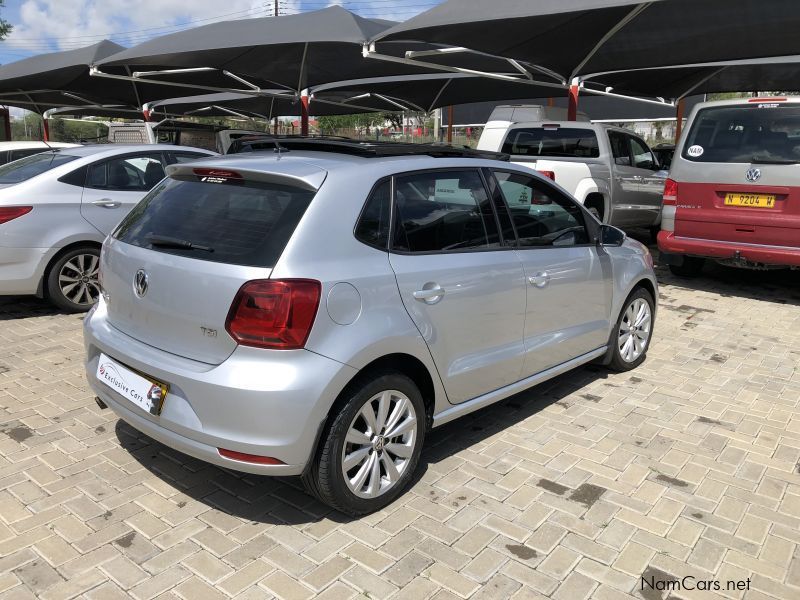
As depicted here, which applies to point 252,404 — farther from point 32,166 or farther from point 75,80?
point 75,80

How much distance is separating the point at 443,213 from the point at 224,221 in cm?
Answer: 111

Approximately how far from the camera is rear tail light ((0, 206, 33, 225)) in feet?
18.8

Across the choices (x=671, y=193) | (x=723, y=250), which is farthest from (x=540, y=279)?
(x=671, y=193)

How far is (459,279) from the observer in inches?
127

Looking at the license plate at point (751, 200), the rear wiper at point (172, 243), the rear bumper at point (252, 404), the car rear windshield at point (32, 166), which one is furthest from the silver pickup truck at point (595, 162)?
the rear bumper at point (252, 404)

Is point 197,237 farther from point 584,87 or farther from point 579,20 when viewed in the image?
point 584,87

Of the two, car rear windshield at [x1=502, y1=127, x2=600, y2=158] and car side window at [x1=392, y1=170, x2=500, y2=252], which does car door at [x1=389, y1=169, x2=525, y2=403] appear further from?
car rear windshield at [x1=502, y1=127, x2=600, y2=158]

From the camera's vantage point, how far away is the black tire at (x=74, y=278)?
606cm

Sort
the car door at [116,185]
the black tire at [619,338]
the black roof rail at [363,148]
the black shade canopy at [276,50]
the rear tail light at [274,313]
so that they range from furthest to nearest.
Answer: the black shade canopy at [276,50], the car door at [116,185], the black tire at [619,338], the black roof rail at [363,148], the rear tail light at [274,313]

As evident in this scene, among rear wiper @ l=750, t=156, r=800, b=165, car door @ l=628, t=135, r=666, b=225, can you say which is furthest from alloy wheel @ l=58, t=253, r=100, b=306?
car door @ l=628, t=135, r=666, b=225

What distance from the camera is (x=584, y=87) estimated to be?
12859 mm

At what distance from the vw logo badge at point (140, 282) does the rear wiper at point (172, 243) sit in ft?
0.48

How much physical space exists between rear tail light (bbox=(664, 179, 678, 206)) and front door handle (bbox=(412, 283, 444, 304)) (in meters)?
5.35

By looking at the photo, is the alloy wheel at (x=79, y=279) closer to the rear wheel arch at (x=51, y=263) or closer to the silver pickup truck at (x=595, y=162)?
the rear wheel arch at (x=51, y=263)
